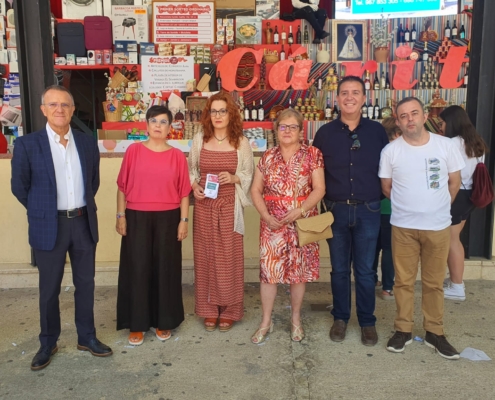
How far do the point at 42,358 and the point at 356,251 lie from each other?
2.10 metres

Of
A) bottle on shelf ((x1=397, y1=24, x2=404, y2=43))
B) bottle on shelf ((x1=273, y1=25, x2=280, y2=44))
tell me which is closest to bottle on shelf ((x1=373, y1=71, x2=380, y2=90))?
bottle on shelf ((x1=397, y1=24, x2=404, y2=43))

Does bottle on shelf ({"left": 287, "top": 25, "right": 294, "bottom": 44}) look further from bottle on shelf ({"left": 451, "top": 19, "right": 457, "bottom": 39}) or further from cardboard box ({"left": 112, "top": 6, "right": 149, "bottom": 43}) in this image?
bottle on shelf ({"left": 451, "top": 19, "right": 457, "bottom": 39})

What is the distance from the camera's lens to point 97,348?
3.15 m

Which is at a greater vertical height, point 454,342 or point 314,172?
point 314,172

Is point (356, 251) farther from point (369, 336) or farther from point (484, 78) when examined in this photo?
point (484, 78)

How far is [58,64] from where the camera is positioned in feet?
22.1

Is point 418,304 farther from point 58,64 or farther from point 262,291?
point 58,64

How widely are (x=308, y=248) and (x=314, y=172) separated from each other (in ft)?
1.70

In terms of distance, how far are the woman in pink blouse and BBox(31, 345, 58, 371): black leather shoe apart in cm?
49

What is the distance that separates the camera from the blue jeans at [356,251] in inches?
125

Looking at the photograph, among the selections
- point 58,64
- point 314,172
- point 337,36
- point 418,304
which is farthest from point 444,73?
point 58,64

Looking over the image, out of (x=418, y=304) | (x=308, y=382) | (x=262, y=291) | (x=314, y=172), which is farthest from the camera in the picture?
(x=418, y=304)

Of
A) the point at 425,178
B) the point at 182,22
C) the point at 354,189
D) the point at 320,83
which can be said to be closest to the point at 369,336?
the point at 354,189

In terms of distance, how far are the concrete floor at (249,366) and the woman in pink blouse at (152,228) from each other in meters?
0.19
